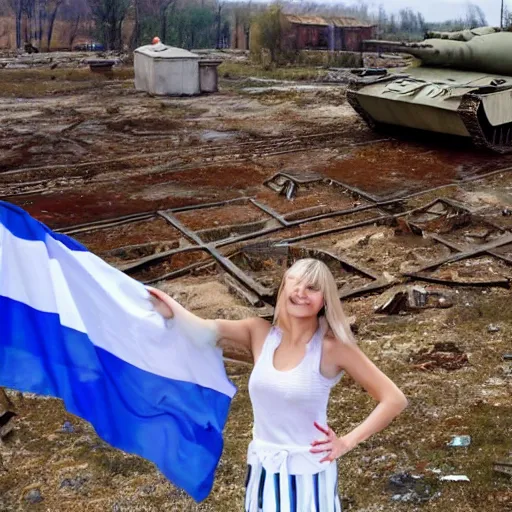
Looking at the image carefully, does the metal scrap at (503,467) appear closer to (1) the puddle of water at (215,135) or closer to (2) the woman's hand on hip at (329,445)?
(2) the woman's hand on hip at (329,445)

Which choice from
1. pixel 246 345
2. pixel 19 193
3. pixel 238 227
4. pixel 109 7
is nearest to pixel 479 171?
pixel 238 227

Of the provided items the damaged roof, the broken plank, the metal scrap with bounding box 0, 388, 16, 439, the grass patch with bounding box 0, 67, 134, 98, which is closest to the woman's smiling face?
the metal scrap with bounding box 0, 388, 16, 439

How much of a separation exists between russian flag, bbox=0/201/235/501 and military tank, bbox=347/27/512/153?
10.3 metres

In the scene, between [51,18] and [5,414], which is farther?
[51,18]

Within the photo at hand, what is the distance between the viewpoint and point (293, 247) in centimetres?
844

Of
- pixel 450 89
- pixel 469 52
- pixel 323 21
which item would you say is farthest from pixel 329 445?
pixel 323 21

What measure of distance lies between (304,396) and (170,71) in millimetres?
20102

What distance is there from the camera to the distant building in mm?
34312

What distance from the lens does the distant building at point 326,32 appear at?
34312 millimetres

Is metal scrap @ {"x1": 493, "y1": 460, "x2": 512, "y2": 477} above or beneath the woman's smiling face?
beneath

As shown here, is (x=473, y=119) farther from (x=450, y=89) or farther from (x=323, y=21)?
(x=323, y=21)

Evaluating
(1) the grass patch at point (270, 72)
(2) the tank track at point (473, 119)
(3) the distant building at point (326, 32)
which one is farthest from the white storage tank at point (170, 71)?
(3) the distant building at point (326, 32)

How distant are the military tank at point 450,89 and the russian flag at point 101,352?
33.7 feet

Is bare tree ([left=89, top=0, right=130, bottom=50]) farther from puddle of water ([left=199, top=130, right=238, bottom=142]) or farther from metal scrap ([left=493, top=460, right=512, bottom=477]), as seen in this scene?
metal scrap ([left=493, top=460, right=512, bottom=477])
